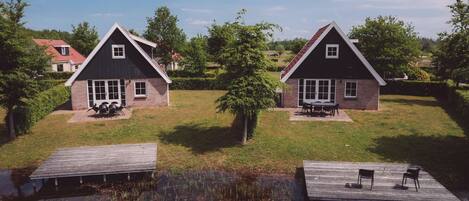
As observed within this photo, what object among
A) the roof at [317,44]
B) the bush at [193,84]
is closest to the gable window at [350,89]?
the roof at [317,44]

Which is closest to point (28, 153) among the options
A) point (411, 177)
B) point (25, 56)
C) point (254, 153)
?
point (25, 56)

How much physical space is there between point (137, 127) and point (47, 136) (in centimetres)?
514

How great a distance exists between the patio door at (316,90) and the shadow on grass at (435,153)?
340 inches

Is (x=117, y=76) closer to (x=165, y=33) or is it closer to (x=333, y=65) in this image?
(x=333, y=65)

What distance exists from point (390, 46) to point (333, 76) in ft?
42.8

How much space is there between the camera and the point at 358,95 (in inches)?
1147

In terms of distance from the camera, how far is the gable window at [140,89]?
99.0 feet

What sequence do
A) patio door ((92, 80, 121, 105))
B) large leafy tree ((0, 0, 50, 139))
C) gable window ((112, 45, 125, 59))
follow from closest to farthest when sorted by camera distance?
1. large leafy tree ((0, 0, 50, 139))
2. gable window ((112, 45, 125, 59))
3. patio door ((92, 80, 121, 105))

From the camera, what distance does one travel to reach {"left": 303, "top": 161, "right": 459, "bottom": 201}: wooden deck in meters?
12.7

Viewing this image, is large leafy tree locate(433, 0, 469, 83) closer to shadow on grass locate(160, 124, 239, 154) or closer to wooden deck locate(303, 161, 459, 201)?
wooden deck locate(303, 161, 459, 201)

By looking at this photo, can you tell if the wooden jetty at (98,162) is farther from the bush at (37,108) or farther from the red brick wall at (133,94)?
the red brick wall at (133,94)

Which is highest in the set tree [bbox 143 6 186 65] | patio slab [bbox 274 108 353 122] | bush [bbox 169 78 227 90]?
tree [bbox 143 6 186 65]

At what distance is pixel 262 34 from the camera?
61.9ft

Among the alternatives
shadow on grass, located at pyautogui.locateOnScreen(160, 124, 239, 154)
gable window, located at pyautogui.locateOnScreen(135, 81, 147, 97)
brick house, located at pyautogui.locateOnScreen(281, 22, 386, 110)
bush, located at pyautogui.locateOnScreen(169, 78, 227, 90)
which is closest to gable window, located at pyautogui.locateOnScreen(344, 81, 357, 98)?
brick house, located at pyautogui.locateOnScreen(281, 22, 386, 110)
